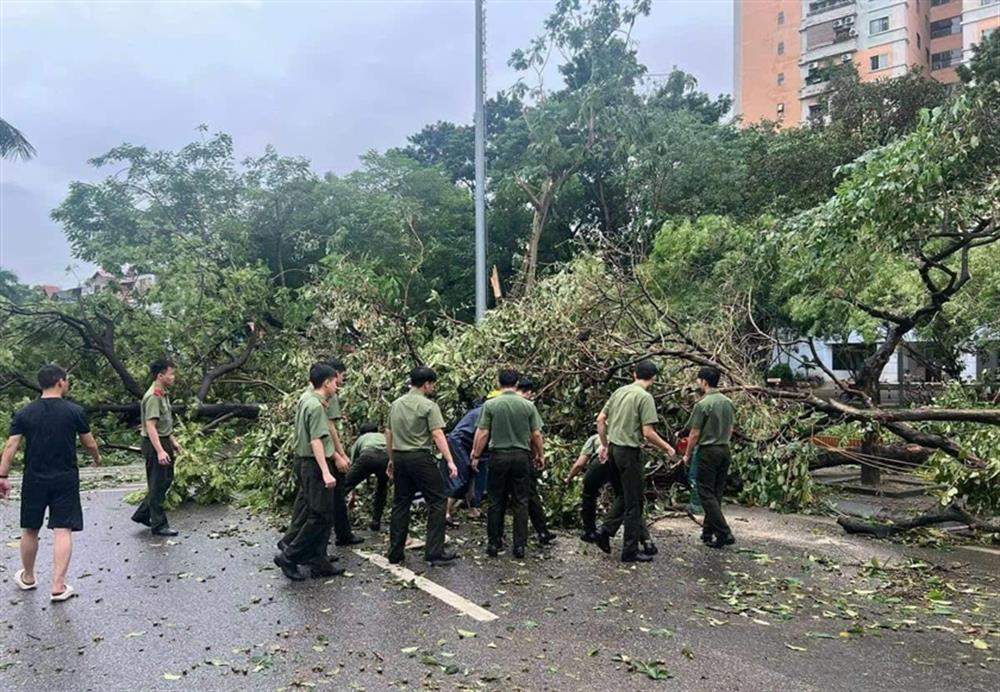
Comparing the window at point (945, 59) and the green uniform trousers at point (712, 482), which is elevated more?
the window at point (945, 59)

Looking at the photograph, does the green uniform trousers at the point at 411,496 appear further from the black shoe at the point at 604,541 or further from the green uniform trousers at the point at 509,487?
the black shoe at the point at 604,541

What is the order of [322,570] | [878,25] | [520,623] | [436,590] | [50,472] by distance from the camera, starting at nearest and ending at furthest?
[520,623], [50,472], [436,590], [322,570], [878,25]

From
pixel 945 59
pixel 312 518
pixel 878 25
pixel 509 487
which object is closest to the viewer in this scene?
pixel 312 518

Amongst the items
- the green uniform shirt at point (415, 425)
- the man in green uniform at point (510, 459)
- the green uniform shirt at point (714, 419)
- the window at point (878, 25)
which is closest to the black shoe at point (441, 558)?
the man in green uniform at point (510, 459)

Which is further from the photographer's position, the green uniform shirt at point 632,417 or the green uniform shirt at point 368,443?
the green uniform shirt at point 368,443

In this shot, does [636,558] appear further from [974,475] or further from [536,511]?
[974,475]

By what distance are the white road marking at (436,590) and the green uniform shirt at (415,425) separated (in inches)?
37.0

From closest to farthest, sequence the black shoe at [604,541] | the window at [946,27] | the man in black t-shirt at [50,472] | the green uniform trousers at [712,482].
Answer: the man in black t-shirt at [50,472] < the black shoe at [604,541] < the green uniform trousers at [712,482] < the window at [946,27]

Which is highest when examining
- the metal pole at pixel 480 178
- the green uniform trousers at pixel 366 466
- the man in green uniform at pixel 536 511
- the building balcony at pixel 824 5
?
the building balcony at pixel 824 5

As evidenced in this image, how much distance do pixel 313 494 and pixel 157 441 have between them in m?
2.25

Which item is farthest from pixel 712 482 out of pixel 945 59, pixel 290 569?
pixel 945 59

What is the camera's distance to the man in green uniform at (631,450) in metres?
6.28

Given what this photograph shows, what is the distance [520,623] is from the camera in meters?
4.83

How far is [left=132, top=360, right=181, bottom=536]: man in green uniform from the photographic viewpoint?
720cm
